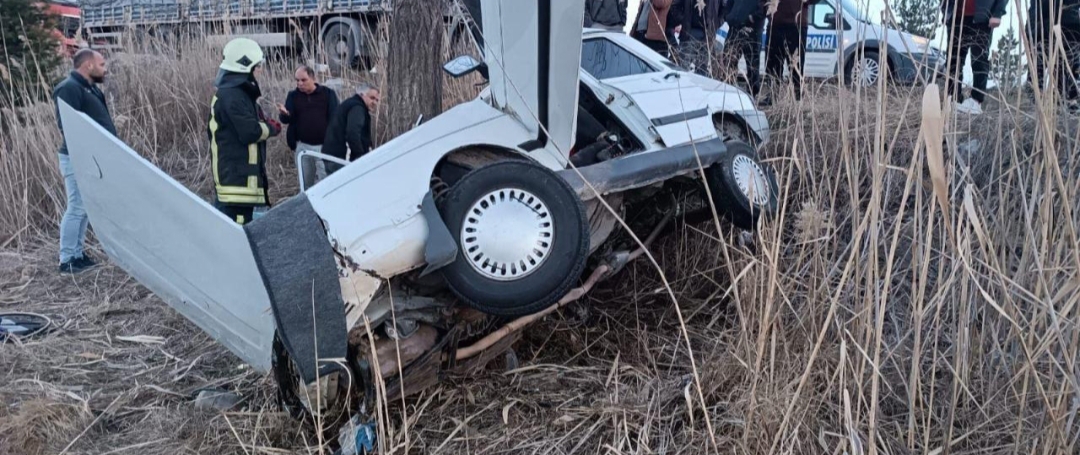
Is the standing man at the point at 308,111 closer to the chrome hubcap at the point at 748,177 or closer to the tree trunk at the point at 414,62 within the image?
the tree trunk at the point at 414,62

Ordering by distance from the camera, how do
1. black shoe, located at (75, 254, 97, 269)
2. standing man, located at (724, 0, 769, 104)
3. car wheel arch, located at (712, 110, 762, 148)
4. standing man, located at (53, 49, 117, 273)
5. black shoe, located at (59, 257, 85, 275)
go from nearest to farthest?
1. car wheel arch, located at (712, 110, 762, 148)
2. standing man, located at (53, 49, 117, 273)
3. black shoe, located at (59, 257, 85, 275)
4. black shoe, located at (75, 254, 97, 269)
5. standing man, located at (724, 0, 769, 104)

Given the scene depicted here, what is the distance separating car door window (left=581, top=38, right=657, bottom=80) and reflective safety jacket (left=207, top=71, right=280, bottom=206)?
2231mm

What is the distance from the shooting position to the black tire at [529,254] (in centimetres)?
285

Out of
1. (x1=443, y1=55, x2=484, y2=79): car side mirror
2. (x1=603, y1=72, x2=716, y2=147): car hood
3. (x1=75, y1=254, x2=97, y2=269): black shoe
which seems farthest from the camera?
(x1=75, y1=254, x2=97, y2=269): black shoe

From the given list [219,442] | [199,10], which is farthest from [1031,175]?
[199,10]

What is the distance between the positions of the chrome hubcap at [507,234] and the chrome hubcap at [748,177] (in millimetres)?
941

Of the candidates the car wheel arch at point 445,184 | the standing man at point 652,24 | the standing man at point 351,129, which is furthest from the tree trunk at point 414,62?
the car wheel arch at point 445,184

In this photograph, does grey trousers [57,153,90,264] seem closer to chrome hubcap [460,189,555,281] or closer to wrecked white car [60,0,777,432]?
wrecked white car [60,0,777,432]

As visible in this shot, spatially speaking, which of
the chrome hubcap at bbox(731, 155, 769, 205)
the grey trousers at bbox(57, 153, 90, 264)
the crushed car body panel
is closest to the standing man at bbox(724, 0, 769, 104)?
the chrome hubcap at bbox(731, 155, 769, 205)

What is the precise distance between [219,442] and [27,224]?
4.66 m

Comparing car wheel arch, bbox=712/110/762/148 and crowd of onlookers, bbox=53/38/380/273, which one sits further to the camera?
crowd of onlookers, bbox=53/38/380/273

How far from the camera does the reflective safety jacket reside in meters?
5.27

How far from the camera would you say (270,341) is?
9.28 feet

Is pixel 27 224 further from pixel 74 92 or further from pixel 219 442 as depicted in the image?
pixel 219 442
